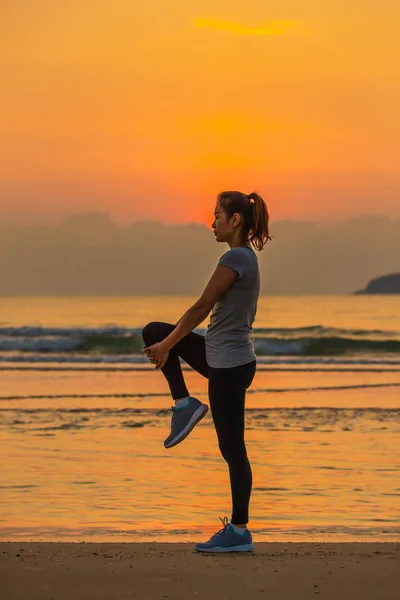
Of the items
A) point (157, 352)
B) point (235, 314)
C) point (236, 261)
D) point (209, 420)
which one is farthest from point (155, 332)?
point (209, 420)

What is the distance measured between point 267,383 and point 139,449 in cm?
884

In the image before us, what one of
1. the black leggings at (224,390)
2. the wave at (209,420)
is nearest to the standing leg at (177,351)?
the black leggings at (224,390)

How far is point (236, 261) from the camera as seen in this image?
537 centimetres

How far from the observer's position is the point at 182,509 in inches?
288

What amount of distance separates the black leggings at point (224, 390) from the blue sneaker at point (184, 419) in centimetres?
7

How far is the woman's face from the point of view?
5.50 meters

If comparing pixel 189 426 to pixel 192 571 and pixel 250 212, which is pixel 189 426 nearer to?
pixel 192 571

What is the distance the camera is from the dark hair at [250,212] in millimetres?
5508

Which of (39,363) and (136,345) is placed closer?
(39,363)

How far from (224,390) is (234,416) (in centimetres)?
15

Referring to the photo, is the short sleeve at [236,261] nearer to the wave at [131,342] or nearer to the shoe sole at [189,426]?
the shoe sole at [189,426]

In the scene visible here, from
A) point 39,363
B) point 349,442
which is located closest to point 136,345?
point 39,363

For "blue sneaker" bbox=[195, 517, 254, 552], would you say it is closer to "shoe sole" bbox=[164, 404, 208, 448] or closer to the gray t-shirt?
"shoe sole" bbox=[164, 404, 208, 448]

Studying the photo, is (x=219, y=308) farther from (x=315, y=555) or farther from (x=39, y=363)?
(x=39, y=363)
